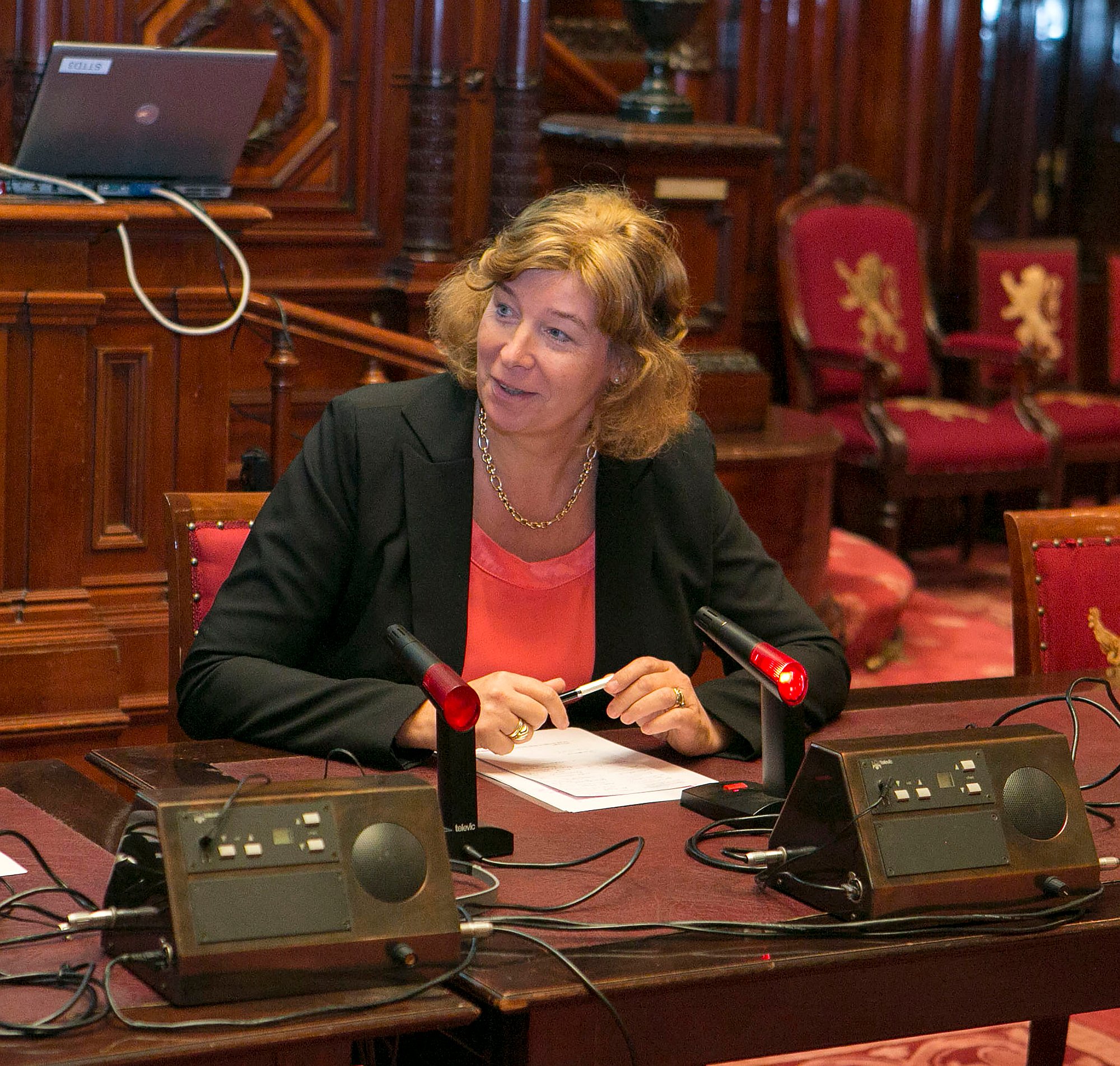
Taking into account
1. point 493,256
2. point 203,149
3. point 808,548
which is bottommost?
point 808,548

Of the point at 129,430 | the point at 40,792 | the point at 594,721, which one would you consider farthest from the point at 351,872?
the point at 129,430

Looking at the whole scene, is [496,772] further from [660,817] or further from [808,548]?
[808,548]

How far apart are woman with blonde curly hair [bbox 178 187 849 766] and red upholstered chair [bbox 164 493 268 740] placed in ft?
0.37

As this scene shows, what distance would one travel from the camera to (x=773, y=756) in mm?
1818

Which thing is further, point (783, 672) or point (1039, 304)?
point (1039, 304)

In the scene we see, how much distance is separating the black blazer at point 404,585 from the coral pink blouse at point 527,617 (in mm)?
28

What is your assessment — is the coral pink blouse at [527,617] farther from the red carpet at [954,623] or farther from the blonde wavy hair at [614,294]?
the red carpet at [954,623]

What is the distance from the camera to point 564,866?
1.59 metres

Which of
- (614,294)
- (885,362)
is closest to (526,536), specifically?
(614,294)

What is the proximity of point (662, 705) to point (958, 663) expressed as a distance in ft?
10.8

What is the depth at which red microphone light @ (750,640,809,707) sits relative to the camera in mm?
1746

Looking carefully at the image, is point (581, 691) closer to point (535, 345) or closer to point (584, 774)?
point (584, 774)

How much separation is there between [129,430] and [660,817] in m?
1.96

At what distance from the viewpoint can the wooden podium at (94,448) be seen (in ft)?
10.4
